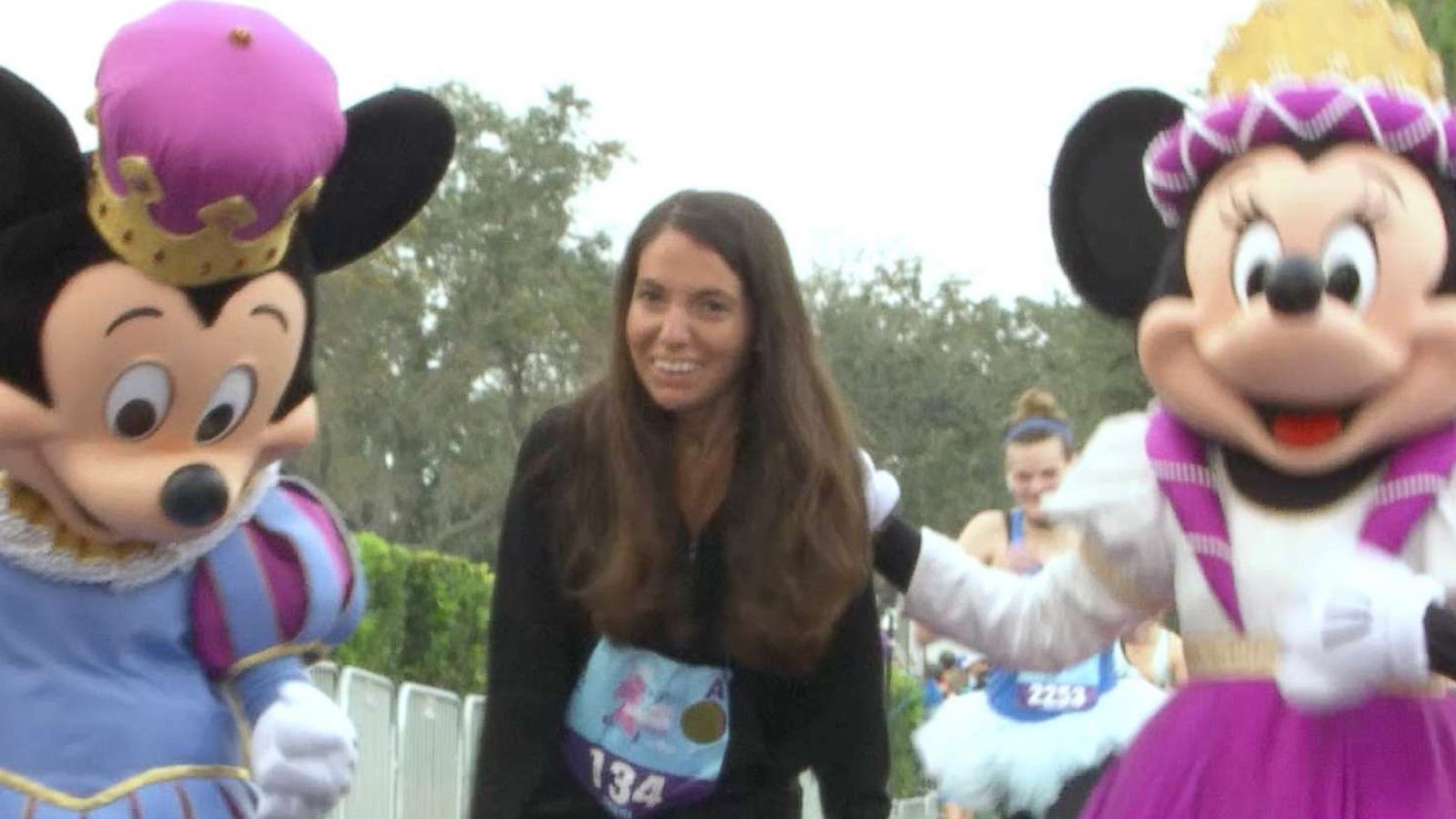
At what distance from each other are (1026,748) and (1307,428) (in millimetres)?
3797

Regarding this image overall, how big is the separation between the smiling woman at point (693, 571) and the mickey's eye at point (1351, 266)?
3.54 feet

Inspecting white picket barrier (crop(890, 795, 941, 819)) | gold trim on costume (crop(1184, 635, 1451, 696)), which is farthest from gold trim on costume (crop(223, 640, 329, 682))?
white picket barrier (crop(890, 795, 941, 819))

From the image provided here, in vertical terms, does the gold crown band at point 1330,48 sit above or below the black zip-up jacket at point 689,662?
above

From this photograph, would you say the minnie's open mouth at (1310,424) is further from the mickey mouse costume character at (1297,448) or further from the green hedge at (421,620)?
the green hedge at (421,620)

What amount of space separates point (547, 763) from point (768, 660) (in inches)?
18.6

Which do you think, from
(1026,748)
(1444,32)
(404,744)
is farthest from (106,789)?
(1444,32)

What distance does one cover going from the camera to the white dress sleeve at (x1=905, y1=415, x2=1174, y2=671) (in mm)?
5137

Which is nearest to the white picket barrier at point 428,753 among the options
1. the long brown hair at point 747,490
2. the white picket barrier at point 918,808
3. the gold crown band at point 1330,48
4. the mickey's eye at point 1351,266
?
the long brown hair at point 747,490

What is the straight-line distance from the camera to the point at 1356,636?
445 cm

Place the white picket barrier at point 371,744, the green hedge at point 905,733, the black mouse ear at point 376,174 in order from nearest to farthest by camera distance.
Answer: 1. the black mouse ear at point 376,174
2. the white picket barrier at point 371,744
3. the green hedge at point 905,733

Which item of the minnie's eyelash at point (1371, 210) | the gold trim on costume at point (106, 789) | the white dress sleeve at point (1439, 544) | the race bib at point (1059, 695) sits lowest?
the gold trim on costume at point (106, 789)

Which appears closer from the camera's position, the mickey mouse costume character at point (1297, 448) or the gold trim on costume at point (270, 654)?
the mickey mouse costume character at point (1297, 448)

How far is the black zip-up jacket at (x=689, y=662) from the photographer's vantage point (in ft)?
16.9

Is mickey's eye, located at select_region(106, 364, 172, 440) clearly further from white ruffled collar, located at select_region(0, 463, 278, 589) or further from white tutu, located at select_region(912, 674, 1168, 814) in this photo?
white tutu, located at select_region(912, 674, 1168, 814)
